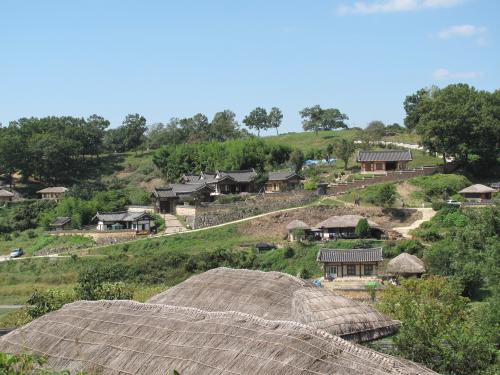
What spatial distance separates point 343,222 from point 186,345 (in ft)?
89.5

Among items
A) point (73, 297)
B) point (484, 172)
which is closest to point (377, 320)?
point (73, 297)

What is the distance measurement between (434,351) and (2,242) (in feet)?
127

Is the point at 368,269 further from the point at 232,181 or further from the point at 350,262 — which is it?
the point at 232,181

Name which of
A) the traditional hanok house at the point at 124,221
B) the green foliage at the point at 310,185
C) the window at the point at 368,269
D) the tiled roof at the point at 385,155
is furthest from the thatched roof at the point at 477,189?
the traditional hanok house at the point at 124,221

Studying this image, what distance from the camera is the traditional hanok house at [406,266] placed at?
30.4 m

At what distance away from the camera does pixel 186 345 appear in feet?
36.8

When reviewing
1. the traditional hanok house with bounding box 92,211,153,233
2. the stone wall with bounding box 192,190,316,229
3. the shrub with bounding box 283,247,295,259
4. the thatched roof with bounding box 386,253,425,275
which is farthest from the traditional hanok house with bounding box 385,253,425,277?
the traditional hanok house with bounding box 92,211,153,233

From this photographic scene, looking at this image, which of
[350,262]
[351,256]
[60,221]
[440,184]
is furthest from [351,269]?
Result: [60,221]

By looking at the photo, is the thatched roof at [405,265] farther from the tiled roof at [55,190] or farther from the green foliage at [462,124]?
the tiled roof at [55,190]

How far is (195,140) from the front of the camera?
73.2 metres

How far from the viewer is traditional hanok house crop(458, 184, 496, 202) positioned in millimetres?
40972

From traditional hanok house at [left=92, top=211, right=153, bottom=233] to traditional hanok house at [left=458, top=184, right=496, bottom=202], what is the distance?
66.5 feet

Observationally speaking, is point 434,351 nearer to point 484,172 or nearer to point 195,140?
point 484,172

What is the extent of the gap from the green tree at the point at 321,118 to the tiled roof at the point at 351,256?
154ft
